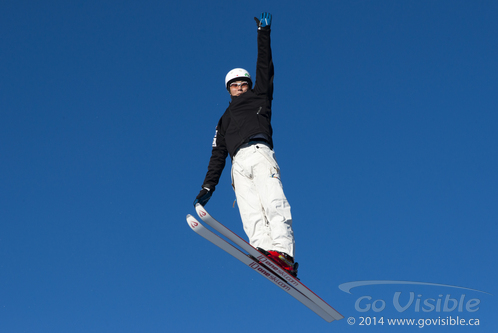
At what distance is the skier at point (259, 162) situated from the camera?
8.15m

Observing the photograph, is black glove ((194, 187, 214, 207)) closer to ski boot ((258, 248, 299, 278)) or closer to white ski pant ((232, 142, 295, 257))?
white ski pant ((232, 142, 295, 257))

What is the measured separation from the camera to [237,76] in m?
9.38

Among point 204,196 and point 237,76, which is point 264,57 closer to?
point 237,76

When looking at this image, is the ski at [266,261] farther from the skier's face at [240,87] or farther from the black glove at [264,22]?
the black glove at [264,22]

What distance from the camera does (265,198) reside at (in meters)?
8.40

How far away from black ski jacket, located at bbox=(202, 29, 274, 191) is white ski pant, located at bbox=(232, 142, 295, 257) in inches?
8.8

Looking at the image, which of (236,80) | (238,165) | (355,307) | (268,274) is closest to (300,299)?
(268,274)

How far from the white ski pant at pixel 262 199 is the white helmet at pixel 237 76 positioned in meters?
1.33

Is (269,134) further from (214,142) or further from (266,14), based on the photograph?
(266,14)

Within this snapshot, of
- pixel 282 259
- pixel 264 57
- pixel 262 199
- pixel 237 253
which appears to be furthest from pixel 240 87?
pixel 282 259

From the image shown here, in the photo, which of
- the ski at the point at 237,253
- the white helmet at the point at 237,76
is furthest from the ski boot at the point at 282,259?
the white helmet at the point at 237,76

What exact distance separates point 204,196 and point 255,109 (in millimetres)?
1898

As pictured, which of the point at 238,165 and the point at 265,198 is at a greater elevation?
the point at 238,165

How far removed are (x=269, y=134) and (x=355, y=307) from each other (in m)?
7.51
